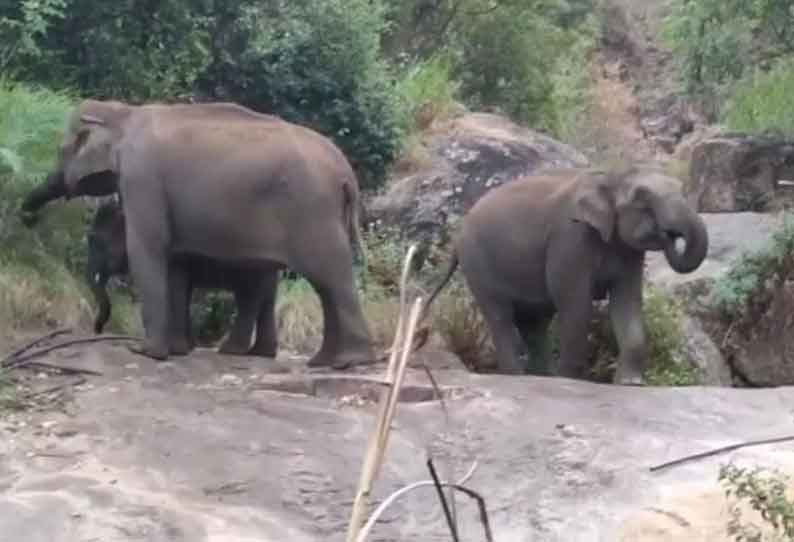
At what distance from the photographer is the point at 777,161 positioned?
16281 mm

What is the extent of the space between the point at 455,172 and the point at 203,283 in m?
5.47

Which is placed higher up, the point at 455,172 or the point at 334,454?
the point at 455,172

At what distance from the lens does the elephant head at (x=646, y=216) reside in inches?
431

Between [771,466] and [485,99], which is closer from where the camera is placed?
[771,466]

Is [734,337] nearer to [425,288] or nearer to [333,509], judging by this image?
[425,288]

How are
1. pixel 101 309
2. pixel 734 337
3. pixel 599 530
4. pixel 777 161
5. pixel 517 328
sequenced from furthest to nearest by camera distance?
pixel 777 161
pixel 734 337
pixel 517 328
pixel 101 309
pixel 599 530

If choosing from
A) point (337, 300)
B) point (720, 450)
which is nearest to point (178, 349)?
point (337, 300)

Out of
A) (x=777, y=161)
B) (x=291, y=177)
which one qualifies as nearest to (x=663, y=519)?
(x=291, y=177)

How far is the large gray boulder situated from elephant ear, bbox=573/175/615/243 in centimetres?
399

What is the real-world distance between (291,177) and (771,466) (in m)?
3.09

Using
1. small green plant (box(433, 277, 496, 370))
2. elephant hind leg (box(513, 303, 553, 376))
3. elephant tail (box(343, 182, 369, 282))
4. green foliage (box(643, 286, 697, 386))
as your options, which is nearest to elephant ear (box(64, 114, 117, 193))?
elephant tail (box(343, 182, 369, 282))

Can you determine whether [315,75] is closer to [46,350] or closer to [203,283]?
[203,283]

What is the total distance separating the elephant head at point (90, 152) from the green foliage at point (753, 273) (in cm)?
476

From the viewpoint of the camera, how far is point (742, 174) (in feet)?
53.4
